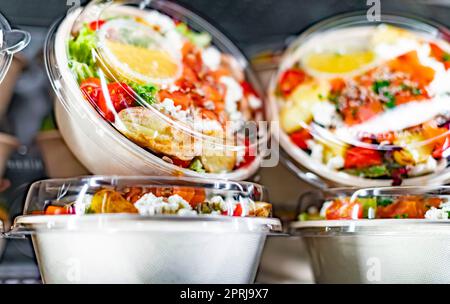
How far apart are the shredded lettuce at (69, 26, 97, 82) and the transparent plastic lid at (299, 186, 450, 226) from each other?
18.4 inches

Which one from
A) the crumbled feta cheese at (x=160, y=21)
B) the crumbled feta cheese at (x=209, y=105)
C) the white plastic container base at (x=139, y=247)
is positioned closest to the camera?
the white plastic container base at (x=139, y=247)

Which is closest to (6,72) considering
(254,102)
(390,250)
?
(254,102)

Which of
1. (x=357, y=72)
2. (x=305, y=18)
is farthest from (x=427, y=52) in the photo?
(x=305, y=18)

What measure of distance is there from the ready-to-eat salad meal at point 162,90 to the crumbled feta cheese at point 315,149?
0.12 m

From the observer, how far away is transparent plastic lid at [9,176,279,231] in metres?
0.88

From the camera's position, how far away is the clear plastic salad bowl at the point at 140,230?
0.87m

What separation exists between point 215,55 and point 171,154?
1.15 feet

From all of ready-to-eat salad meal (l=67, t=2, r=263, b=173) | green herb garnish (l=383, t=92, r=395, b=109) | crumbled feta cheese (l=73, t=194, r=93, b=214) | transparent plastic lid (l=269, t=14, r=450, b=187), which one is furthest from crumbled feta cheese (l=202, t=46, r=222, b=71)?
crumbled feta cheese (l=73, t=194, r=93, b=214)

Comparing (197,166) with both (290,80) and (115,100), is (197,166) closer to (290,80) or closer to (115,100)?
(115,100)

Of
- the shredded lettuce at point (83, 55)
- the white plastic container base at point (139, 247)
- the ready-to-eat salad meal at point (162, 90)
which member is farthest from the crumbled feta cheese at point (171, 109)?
the white plastic container base at point (139, 247)

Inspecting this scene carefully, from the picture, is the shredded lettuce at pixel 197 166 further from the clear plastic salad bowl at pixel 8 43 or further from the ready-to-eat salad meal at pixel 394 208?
the clear plastic salad bowl at pixel 8 43
